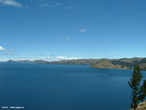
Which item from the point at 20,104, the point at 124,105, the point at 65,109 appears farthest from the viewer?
the point at 124,105

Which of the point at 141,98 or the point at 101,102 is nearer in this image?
the point at 141,98

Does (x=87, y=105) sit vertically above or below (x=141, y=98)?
below

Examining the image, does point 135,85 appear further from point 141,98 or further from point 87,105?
point 87,105

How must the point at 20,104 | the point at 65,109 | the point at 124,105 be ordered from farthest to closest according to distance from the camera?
the point at 124,105 → the point at 20,104 → the point at 65,109

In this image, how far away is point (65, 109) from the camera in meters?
48.2

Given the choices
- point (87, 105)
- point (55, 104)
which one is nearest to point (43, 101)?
point (55, 104)

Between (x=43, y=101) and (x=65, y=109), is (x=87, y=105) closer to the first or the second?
(x=65, y=109)

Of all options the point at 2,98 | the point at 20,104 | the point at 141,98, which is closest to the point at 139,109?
the point at 141,98

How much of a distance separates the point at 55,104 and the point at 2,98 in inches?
984

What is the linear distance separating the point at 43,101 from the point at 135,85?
1445 inches

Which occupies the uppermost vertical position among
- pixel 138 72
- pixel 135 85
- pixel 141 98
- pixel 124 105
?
pixel 138 72

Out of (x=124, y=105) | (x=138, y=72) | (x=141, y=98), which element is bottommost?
(x=124, y=105)

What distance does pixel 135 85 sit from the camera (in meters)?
42.0

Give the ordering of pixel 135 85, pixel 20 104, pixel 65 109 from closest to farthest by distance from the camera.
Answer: pixel 135 85
pixel 65 109
pixel 20 104
